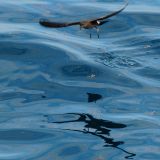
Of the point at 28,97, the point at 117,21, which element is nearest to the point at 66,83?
the point at 28,97

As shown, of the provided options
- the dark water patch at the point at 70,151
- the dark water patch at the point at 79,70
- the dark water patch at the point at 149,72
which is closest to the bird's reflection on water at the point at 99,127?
the dark water patch at the point at 70,151

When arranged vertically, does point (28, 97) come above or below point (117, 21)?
below

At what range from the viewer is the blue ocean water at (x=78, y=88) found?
6.18m

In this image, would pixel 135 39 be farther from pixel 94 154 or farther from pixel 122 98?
pixel 94 154

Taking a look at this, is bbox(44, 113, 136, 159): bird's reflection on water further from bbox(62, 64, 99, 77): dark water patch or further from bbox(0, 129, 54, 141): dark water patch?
bbox(62, 64, 99, 77): dark water patch

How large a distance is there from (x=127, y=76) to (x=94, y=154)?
8.12ft

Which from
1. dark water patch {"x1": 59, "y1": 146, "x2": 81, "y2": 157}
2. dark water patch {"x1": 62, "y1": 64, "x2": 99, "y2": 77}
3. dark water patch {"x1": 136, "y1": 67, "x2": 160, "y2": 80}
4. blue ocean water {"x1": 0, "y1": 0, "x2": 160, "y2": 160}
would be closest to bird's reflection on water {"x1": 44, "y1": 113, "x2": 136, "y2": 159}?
blue ocean water {"x1": 0, "y1": 0, "x2": 160, "y2": 160}

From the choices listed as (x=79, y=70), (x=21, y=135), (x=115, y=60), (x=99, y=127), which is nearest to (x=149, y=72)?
(x=115, y=60)

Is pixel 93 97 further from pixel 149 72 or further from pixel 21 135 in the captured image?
pixel 21 135

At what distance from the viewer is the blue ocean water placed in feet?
20.3

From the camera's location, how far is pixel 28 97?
24.6ft

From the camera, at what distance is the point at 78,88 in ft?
25.6

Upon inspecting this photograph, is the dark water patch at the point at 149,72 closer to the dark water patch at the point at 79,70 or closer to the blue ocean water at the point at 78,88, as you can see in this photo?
the blue ocean water at the point at 78,88

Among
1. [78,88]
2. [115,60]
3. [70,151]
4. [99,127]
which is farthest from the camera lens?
[115,60]
